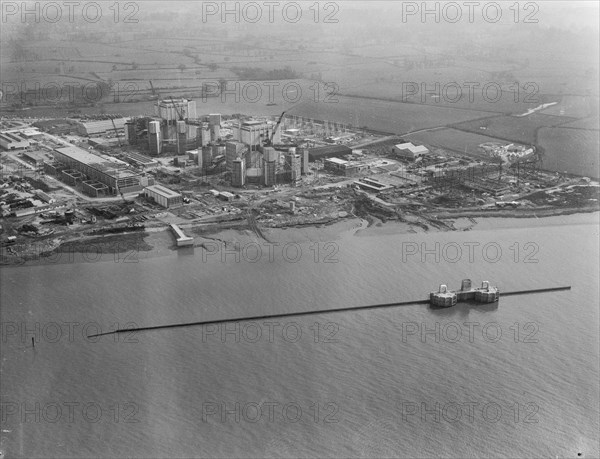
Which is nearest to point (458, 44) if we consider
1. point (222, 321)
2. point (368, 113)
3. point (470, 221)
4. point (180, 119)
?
point (368, 113)

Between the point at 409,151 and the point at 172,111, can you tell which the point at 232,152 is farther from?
the point at 409,151

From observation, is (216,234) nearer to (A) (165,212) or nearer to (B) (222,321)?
(A) (165,212)

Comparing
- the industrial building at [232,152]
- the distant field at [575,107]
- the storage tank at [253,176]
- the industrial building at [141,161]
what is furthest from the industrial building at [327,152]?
the distant field at [575,107]

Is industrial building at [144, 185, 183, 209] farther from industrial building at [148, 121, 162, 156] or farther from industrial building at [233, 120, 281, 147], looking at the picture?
industrial building at [148, 121, 162, 156]

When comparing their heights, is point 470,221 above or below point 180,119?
below

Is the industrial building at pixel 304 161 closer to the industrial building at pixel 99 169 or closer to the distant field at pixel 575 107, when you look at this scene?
the industrial building at pixel 99 169

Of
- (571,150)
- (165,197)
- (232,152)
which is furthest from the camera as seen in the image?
(571,150)

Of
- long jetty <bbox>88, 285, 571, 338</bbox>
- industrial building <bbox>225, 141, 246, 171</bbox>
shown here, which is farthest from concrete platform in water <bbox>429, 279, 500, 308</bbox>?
industrial building <bbox>225, 141, 246, 171</bbox>

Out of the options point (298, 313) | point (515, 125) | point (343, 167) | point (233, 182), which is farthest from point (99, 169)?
point (515, 125)
